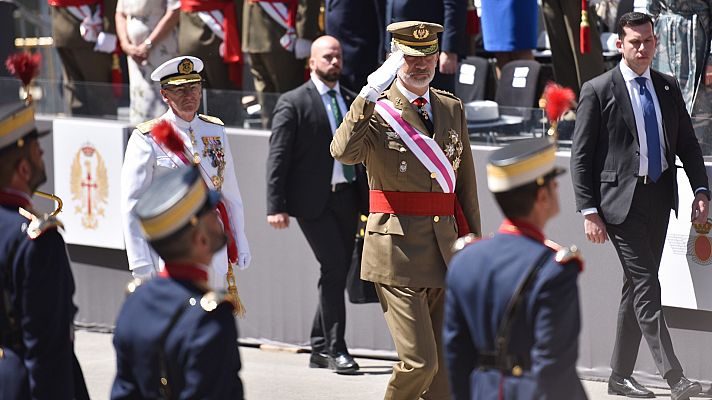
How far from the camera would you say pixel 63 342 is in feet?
16.0

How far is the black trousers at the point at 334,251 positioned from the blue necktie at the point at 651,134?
1887 mm

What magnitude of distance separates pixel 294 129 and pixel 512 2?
1.76 m

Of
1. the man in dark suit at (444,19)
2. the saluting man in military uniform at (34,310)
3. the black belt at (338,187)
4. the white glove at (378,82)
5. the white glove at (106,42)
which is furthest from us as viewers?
the white glove at (106,42)

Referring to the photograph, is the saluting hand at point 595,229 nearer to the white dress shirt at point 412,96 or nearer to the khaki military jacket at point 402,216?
the khaki military jacket at point 402,216

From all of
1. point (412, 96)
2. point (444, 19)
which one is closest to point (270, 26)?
point (444, 19)

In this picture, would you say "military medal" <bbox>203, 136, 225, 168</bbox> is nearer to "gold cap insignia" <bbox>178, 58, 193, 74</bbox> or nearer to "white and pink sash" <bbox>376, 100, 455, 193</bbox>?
"gold cap insignia" <bbox>178, 58, 193, 74</bbox>

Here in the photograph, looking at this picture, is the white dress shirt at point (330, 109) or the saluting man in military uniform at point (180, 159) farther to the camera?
the white dress shirt at point (330, 109)

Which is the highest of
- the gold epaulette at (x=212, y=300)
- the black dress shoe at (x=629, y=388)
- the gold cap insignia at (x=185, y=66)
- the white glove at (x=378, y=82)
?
the white glove at (x=378, y=82)

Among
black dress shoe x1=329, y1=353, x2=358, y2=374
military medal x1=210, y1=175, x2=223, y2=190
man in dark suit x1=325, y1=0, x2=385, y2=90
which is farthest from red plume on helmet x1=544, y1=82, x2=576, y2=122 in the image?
man in dark suit x1=325, y1=0, x2=385, y2=90

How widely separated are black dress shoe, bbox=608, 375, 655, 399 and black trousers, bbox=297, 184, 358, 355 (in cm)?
164

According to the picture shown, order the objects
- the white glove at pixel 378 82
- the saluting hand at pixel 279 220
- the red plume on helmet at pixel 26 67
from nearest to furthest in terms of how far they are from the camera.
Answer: the red plume on helmet at pixel 26 67
the white glove at pixel 378 82
the saluting hand at pixel 279 220

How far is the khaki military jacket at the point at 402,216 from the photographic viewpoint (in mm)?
6543

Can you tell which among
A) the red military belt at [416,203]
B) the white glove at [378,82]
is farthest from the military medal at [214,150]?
the white glove at [378,82]

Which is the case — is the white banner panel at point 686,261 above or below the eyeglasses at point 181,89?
below
